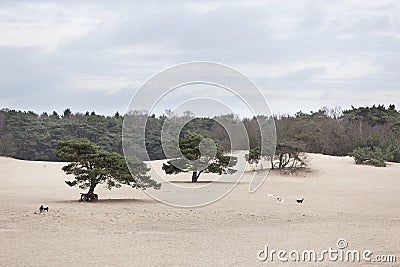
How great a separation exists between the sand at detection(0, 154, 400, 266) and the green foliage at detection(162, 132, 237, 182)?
10.3ft

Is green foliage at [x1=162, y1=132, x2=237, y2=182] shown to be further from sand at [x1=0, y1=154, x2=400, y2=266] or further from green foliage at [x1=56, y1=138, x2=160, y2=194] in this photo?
green foliage at [x1=56, y1=138, x2=160, y2=194]

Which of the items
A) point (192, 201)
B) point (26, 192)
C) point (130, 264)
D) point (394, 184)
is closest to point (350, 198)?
point (192, 201)

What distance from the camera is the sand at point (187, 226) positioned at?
14.1 metres

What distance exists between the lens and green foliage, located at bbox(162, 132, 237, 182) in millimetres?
34906

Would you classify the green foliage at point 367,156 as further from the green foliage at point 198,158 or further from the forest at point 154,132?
the green foliage at point 198,158

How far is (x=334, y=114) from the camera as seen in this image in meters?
86.6

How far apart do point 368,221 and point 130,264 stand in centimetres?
961

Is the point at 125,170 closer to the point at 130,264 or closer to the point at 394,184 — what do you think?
the point at 130,264

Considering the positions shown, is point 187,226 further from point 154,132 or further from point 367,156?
point 154,132

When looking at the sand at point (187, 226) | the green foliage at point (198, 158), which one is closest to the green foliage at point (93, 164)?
the sand at point (187, 226)

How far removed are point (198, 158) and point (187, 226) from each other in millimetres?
16436

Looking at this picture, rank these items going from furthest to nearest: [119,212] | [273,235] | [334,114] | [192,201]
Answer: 1. [334,114]
2. [192,201]
3. [119,212]
4. [273,235]

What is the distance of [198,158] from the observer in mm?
35375

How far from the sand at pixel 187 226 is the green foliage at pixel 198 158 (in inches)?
124
